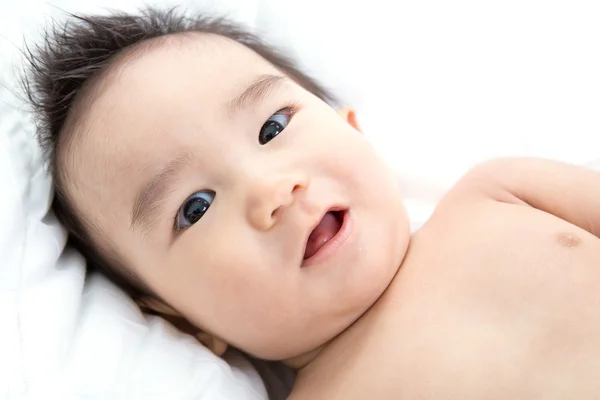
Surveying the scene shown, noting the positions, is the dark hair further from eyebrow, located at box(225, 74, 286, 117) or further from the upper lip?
the upper lip

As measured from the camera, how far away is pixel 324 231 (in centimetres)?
101

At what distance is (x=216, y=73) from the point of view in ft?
3.51

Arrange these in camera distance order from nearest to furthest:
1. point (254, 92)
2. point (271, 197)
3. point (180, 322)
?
point (271, 197), point (254, 92), point (180, 322)

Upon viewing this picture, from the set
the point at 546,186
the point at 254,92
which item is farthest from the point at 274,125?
the point at 546,186

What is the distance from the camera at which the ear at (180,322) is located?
1.13 meters

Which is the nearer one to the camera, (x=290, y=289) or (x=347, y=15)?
(x=290, y=289)

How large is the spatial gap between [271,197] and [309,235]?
0.10m

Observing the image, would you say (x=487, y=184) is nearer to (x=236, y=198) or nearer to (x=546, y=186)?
(x=546, y=186)

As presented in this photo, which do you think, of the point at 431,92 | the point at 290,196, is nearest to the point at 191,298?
the point at 290,196

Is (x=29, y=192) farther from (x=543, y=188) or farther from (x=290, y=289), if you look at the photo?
(x=543, y=188)

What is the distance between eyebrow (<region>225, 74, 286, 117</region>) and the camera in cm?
104

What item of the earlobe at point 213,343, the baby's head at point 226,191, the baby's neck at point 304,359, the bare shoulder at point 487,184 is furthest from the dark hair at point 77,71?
the bare shoulder at point 487,184

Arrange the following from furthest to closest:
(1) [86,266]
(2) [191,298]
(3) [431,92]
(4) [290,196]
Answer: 1. (3) [431,92]
2. (1) [86,266]
3. (2) [191,298]
4. (4) [290,196]

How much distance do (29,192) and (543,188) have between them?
0.87 m
